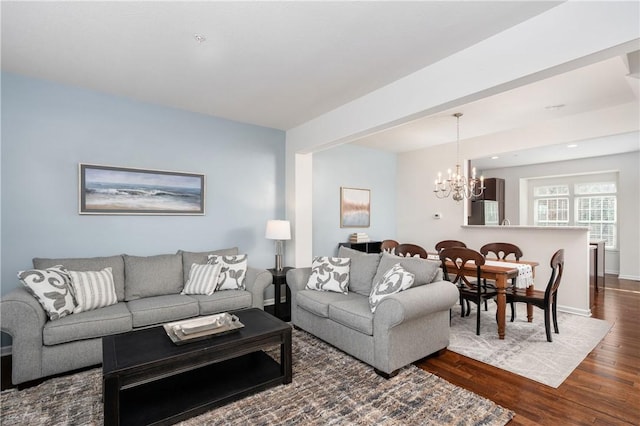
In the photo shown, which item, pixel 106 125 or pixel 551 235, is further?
pixel 551 235

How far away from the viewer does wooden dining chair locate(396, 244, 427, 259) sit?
414cm

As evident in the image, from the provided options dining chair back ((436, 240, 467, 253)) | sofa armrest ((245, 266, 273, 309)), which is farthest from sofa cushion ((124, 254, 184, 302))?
dining chair back ((436, 240, 467, 253))

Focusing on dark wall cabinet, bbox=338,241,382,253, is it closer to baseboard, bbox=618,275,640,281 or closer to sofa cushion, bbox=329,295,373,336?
sofa cushion, bbox=329,295,373,336

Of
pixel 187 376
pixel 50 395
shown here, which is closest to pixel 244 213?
pixel 187 376

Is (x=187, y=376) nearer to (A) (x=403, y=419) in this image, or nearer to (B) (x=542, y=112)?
(A) (x=403, y=419)

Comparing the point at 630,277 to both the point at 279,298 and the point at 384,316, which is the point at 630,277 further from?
the point at 279,298

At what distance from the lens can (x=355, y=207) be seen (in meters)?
5.90

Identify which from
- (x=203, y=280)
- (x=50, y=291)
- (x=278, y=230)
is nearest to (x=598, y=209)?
(x=278, y=230)

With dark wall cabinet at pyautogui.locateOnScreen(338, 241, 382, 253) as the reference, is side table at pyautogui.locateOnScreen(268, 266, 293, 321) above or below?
below

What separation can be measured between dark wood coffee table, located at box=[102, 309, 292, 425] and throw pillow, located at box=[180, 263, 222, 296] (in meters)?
0.90

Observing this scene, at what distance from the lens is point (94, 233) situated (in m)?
3.44

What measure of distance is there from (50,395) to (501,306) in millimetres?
3989

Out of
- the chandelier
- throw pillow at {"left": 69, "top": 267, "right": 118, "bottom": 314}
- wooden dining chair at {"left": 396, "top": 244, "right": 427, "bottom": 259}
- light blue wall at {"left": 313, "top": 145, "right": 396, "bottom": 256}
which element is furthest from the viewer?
light blue wall at {"left": 313, "top": 145, "right": 396, "bottom": 256}

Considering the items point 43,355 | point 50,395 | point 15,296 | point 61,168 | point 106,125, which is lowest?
point 50,395
